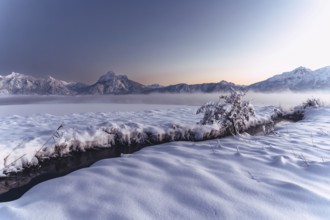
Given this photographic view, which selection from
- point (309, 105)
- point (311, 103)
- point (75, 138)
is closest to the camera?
point (75, 138)

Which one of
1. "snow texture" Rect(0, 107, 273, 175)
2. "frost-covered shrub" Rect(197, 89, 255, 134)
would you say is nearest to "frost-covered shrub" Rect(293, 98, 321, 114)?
"frost-covered shrub" Rect(197, 89, 255, 134)

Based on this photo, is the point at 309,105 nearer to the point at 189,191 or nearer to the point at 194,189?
the point at 194,189

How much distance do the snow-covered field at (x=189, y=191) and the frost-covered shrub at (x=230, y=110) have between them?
265 inches

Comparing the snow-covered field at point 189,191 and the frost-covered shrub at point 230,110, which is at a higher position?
the frost-covered shrub at point 230,110

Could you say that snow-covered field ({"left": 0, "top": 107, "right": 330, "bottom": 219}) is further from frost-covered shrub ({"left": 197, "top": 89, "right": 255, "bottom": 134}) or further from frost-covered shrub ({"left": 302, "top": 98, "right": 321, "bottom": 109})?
frost-covered shrub ({"left": 302, "top": 98, "right": 321, "bottom": 109})

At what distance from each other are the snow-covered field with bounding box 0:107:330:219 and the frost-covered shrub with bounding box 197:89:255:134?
22.1 ft

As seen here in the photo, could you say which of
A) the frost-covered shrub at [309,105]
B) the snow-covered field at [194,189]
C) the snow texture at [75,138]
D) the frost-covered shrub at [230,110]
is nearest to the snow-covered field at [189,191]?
the snow-covered field at [194,189]

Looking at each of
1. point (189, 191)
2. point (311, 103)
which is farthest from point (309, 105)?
point (189, 191)

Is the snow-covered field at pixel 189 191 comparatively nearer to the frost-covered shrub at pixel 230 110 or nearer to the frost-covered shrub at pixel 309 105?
the frost-covered shrub at pixel 230 110

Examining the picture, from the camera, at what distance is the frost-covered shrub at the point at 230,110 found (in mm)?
14305

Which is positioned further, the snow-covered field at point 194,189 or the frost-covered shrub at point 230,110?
the frost-covered shrub at point 230,110

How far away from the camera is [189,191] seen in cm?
488

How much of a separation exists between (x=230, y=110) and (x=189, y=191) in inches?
406

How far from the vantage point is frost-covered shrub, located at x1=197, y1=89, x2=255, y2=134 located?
14305mm
